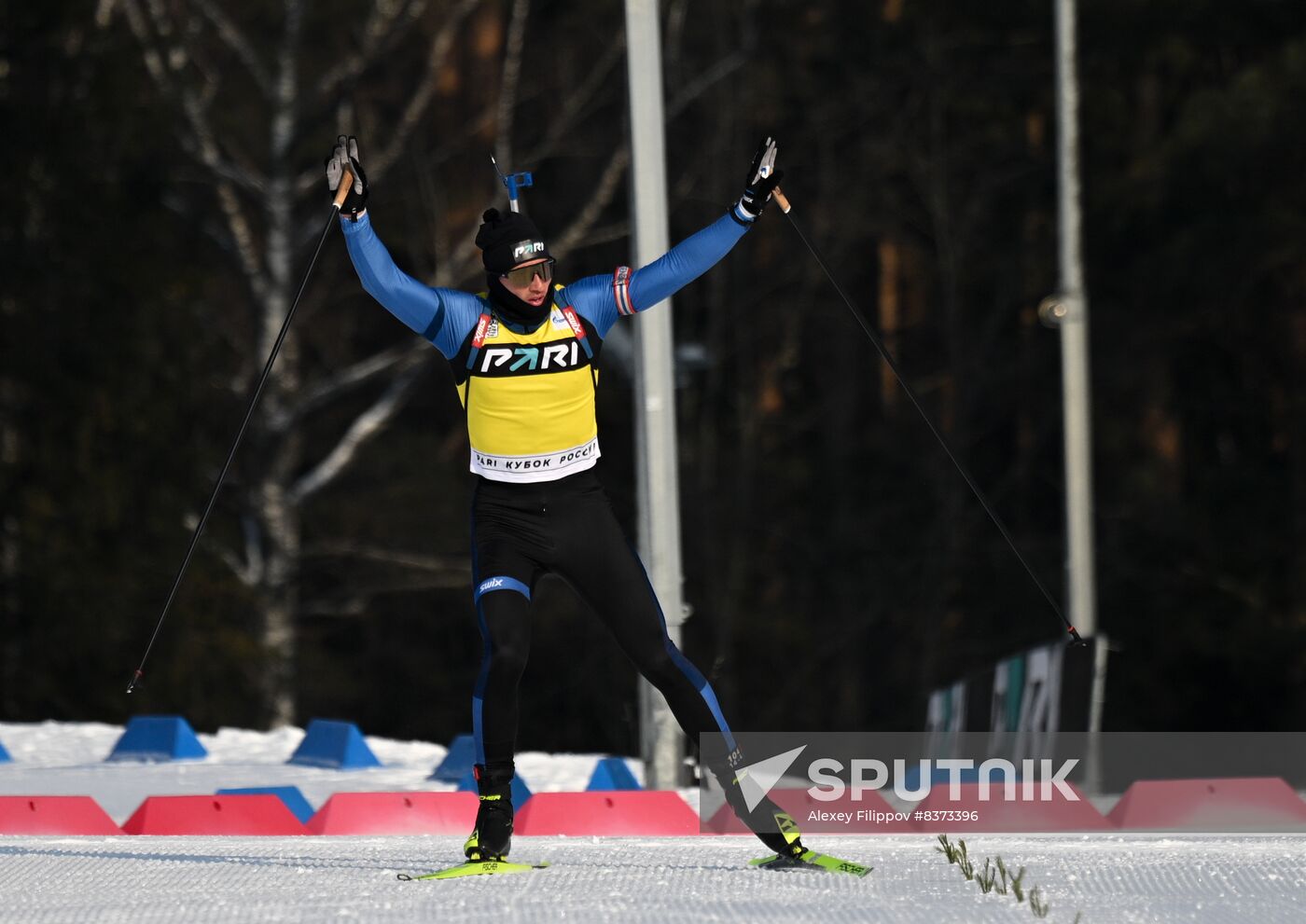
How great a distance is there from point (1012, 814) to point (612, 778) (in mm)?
2601

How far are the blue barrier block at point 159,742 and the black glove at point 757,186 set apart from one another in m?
7.00

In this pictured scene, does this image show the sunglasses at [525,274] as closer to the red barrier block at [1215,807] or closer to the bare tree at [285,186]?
the red barrier block at [1215,807]

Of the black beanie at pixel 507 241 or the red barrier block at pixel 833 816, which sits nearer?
the black beanie at pixel 507 241

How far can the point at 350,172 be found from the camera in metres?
6.16

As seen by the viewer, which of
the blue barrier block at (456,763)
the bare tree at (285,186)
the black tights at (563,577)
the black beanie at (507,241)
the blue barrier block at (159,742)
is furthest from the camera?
the bare tree at (285,186)

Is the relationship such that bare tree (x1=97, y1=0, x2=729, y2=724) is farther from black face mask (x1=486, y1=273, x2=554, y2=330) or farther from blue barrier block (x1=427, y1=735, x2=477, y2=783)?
black face mask (x1=486, y1=273, x2=554, y2=330)

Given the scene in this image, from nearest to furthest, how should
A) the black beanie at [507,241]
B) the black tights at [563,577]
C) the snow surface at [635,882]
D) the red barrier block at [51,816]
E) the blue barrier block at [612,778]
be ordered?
1. the snow surface at [635,882]
2. the black tights at [563,577]
3. the black beanie at [507,241]
4. the red barrier block at [51,816]
5. the blue barrier block at [612,778]

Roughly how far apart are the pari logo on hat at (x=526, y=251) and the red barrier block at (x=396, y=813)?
2.95 m

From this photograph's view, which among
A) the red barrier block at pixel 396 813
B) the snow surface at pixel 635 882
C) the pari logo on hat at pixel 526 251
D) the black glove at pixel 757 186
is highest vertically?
the black glove at pixel 757 186

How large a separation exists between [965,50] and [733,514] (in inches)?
246

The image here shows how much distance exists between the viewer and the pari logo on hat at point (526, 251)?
6340 mm

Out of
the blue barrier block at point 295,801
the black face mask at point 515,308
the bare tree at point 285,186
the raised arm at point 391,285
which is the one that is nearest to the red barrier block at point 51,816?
the blue barrier block at point 295,801

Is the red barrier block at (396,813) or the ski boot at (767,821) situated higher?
the ski boot at (767,821)

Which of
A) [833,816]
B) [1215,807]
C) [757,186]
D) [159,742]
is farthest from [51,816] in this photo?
[1215,807]
